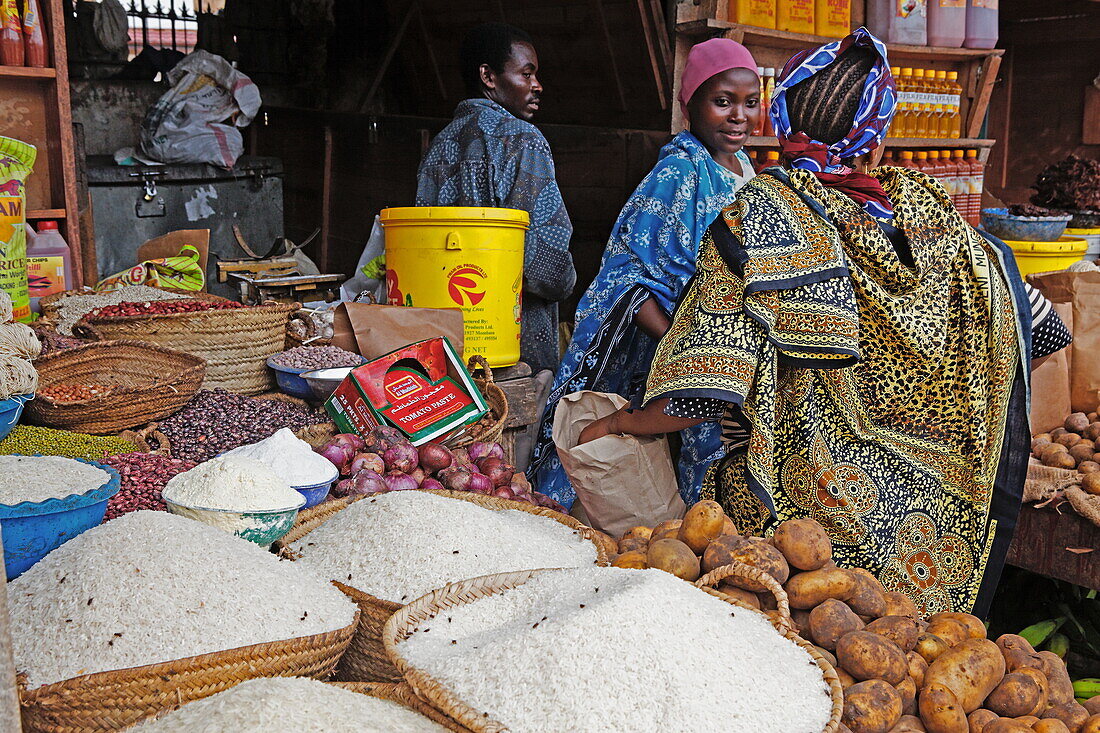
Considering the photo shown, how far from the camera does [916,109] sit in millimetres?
4770

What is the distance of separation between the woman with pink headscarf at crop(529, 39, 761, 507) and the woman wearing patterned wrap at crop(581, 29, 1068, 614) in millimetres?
566

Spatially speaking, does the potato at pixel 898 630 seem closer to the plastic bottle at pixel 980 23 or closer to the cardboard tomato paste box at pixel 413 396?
the cardboard tomato paste box at pixel 413 396

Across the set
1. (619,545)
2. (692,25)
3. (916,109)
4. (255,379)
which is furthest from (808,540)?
(916,109)

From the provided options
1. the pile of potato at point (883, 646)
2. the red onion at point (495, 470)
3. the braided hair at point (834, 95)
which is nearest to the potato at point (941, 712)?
the pile of potato at point (883, 646)

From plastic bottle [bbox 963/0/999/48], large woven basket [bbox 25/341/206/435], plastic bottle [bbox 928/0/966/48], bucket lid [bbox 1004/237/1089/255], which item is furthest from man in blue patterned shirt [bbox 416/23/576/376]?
plastic bottle [bbox 963/0/999/48]

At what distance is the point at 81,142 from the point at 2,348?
2849 millimetres

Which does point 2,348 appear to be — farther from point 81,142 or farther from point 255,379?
point 81,142

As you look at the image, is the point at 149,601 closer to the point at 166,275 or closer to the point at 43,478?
the point at 43,478

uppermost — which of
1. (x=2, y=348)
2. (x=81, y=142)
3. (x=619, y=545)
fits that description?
(x=81, y=142)

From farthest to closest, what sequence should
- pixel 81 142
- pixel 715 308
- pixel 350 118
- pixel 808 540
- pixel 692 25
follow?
pixel 350 118 < pixel 81 142 < pixel 692 25 < pixel 715 308 < pixel 808 540

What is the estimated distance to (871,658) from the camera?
129 cm

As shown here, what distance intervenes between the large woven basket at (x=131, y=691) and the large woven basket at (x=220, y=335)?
1.49 m

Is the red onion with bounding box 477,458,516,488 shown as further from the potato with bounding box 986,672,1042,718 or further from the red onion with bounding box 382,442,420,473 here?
the potato with bounding box 986,672,1042,718

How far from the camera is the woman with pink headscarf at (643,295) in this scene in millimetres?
2574
